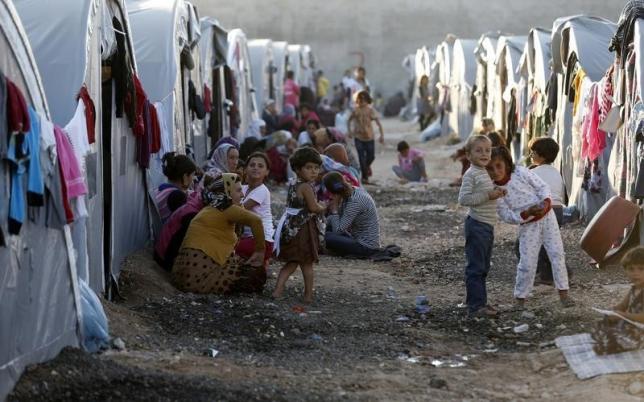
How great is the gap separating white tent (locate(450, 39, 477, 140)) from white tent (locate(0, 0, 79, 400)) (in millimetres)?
20221

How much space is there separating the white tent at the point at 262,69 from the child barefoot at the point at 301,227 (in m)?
16.4

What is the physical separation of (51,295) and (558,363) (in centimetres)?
272

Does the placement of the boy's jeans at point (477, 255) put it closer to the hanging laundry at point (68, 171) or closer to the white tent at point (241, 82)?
the hanging laundry at point (68, 171)

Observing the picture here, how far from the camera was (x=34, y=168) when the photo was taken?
229 inches

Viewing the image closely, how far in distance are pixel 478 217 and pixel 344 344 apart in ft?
4.65

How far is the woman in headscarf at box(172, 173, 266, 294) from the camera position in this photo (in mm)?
8695

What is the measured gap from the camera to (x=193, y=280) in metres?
8.78

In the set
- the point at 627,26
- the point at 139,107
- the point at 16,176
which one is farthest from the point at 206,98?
the point at 16,176

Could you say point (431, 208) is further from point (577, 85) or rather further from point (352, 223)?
point (352, 223)

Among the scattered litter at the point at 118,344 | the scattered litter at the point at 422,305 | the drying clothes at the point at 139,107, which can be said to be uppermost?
the drying clothes at the point at 139,107

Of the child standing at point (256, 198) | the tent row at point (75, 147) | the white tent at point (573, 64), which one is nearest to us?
the tent row at point (75, 147)

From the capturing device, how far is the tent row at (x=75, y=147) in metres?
5.67

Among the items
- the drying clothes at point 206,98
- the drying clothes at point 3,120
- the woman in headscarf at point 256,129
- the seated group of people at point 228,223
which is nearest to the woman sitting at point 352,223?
the seated group of people at point 228,223

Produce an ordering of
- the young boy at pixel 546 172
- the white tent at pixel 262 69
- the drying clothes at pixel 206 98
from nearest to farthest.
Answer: the young boy at pixel 546 172
the drying clothes at pixel 206 98
the white tent at pixel 262 69
